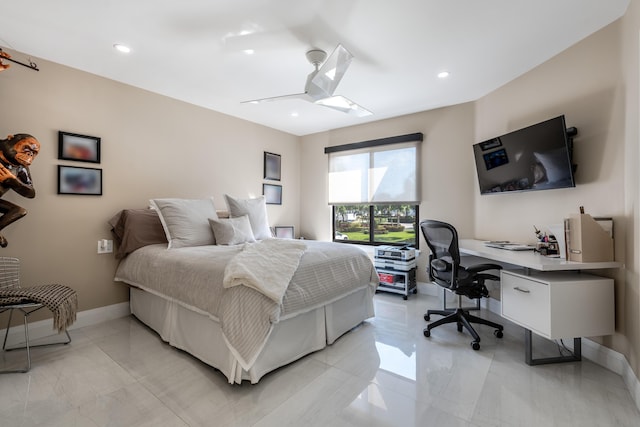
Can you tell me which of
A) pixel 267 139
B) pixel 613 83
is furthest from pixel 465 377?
pixel 267 139

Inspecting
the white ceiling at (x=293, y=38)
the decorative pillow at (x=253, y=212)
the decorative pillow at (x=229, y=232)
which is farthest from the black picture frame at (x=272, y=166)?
the decorative pillow at (x=229, y=232)

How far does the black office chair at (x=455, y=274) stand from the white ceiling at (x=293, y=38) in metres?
1.52

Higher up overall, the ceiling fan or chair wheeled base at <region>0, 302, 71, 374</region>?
the ceiling fan

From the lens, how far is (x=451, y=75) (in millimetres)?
2855

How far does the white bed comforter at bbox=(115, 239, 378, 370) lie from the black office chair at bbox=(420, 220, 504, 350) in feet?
2.14

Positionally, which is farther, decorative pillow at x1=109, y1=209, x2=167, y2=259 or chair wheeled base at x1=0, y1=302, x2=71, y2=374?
decorative pillow at x1=109, y1=209, x2=167, y2=259

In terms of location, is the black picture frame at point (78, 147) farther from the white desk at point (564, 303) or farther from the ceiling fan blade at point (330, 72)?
the white desk at point (564, 303)

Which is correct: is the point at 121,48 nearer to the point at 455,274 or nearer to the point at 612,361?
the point at 455,274

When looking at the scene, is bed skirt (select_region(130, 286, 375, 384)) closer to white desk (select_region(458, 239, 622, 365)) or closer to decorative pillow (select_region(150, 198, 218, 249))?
decorative pillow (select_region(150, 198, 218, 249))

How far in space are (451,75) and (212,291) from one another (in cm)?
297

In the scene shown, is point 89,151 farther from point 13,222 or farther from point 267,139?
point 267,139

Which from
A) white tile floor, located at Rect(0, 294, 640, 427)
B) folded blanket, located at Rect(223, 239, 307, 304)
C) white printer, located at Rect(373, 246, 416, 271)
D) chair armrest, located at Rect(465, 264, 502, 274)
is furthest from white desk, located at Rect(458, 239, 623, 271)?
folded blanket, located at Rect(223, 239, 307, 304)

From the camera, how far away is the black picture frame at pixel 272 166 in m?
4.54

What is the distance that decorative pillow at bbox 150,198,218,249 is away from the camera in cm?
275
